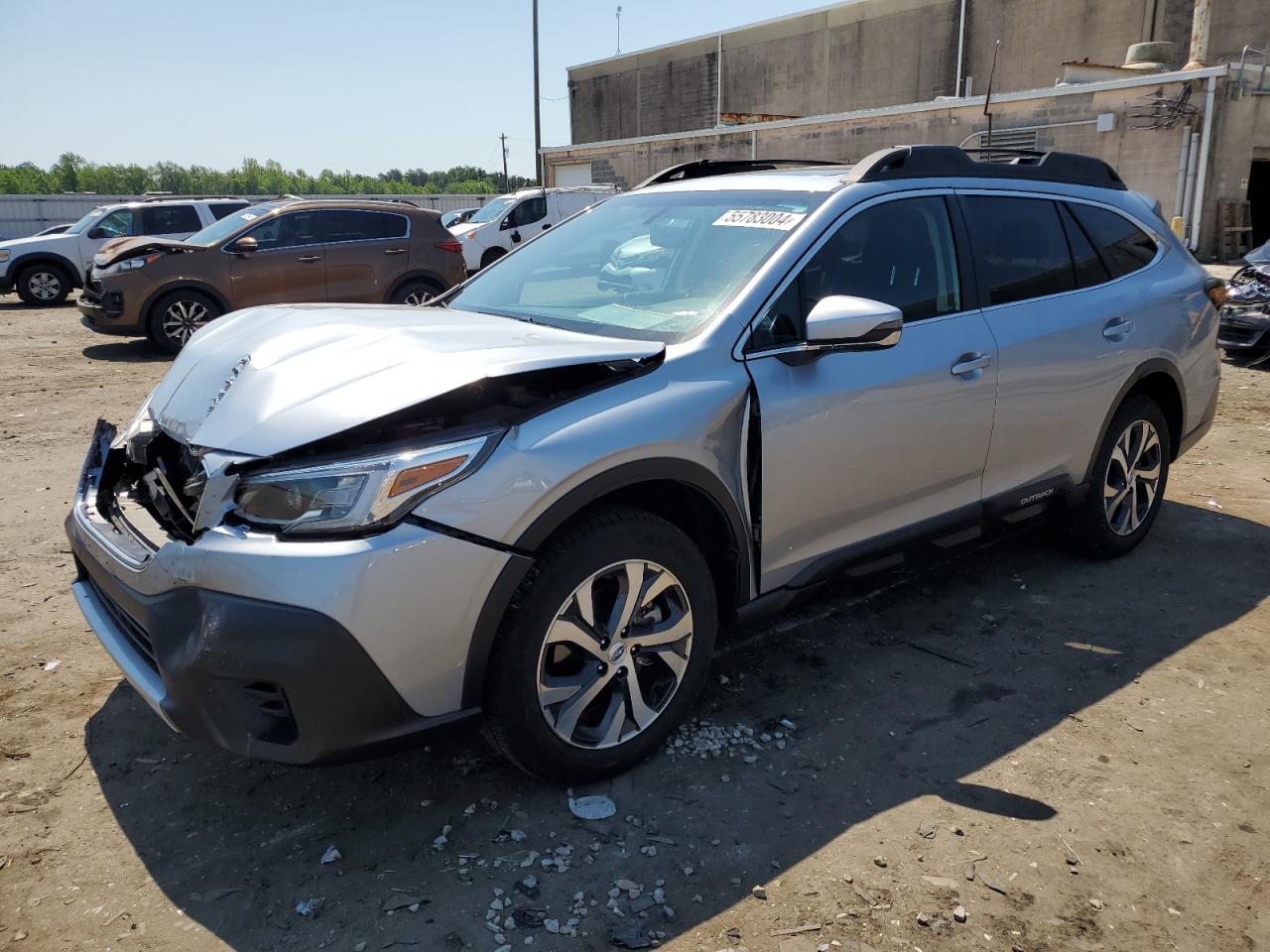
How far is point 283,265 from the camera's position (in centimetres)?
1127

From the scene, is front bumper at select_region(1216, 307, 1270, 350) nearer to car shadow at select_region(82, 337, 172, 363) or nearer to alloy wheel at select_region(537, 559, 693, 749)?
alloy wheel at select_region(537, 559, 693, 749)

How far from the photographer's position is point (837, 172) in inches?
147

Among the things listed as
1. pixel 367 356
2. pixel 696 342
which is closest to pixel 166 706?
pixel 367 356

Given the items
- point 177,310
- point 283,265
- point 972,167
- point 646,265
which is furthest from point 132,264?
point 972,167

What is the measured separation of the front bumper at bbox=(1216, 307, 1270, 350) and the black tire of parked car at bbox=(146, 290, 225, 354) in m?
10.8

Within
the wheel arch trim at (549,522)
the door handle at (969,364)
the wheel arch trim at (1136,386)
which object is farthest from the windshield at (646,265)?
the wheel arch trim at (1136,386)

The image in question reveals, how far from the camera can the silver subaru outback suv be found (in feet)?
7.73

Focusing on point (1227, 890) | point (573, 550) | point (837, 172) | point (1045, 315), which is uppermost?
point (837, 172)

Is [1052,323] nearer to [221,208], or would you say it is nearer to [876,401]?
[876,401]

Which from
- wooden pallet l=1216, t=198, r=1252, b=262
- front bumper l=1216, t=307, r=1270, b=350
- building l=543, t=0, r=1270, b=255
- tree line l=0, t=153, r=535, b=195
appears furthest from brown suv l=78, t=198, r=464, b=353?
tree line l=0, t=153, r=535, b=195

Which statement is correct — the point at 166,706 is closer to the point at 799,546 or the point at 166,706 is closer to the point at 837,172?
the point at 799,546

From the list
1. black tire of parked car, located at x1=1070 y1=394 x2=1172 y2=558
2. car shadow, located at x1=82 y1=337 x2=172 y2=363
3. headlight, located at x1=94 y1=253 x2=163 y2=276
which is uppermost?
headlight, located at x1=94 y1=253 x2=163 y2=276

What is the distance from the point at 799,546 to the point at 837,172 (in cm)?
150

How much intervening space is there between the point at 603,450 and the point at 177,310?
401 inches
